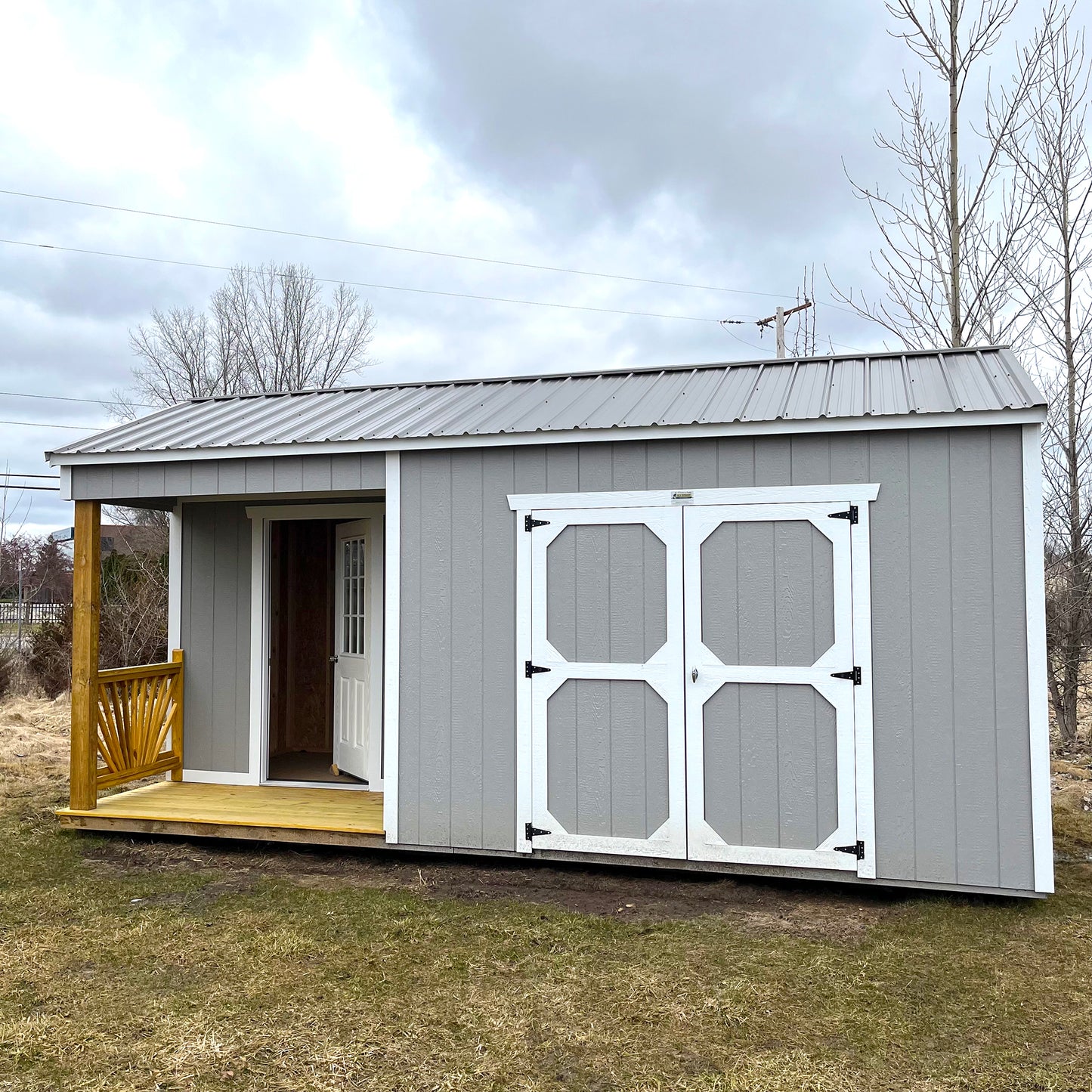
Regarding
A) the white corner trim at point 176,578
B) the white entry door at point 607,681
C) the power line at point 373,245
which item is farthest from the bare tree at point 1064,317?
the power line at point 373,245

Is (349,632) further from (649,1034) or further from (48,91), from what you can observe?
(48,91)

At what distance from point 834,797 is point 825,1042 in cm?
152

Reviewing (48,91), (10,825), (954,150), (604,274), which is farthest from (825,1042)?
(604,274)

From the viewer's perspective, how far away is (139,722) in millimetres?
6043

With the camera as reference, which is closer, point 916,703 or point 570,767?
point 916,703

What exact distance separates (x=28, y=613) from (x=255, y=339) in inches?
290

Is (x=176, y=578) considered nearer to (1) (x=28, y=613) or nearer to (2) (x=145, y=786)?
(2) (x=145, y=786)

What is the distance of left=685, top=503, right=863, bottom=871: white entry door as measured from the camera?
433cm

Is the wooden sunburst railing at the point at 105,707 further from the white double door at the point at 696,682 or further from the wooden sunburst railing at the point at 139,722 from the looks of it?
the white double door at the point at 696,682

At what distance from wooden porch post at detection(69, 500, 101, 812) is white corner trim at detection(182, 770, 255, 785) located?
91 centimetres

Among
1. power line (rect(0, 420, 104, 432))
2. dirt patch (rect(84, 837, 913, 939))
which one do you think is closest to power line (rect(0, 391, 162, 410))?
power line (rect(0, 420, 104, 432))

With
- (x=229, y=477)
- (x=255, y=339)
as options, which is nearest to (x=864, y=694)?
(x=229, y=477)

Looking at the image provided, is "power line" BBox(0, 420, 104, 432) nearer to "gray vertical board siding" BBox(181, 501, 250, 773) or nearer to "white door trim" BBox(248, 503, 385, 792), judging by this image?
"gray vertical board siding" BBox(181, 501, 250, 773)

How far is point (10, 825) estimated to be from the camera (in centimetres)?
585
